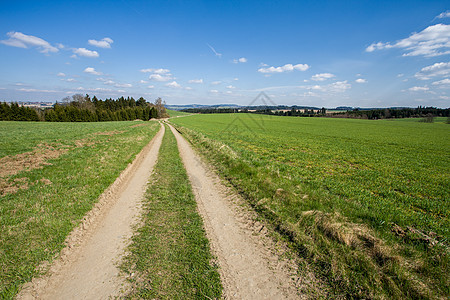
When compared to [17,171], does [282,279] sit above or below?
below

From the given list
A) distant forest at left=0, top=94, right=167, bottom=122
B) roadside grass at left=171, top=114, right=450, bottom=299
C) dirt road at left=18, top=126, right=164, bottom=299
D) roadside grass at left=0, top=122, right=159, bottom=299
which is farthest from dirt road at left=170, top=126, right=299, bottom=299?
distant forest at left=0, top=94, right=167, bottom=122

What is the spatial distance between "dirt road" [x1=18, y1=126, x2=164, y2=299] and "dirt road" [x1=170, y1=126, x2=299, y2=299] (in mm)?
2277

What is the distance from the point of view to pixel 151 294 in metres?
3.55

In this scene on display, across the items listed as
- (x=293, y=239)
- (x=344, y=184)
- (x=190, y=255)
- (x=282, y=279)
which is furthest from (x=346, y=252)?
(x=344, y=184)

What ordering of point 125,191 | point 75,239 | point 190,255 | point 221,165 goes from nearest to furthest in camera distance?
point 190,255 < point 75,239 < point 125,191 < point 221,165

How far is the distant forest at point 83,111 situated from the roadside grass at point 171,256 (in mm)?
83955

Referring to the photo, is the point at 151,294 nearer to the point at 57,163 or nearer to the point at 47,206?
the point at 47,206

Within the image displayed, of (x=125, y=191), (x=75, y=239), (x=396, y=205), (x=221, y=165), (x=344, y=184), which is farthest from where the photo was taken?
(x=221, y=165)

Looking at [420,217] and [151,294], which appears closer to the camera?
[151,294]

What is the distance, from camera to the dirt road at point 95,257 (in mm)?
3695

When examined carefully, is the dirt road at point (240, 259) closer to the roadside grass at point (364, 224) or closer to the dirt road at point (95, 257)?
the roadside grass at point (364, 224)

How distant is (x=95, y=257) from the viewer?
15.2 feet

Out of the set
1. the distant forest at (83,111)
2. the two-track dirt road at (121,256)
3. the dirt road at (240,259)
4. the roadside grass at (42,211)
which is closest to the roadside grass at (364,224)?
the dirt road at (240,259)

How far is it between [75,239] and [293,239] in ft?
20.4
